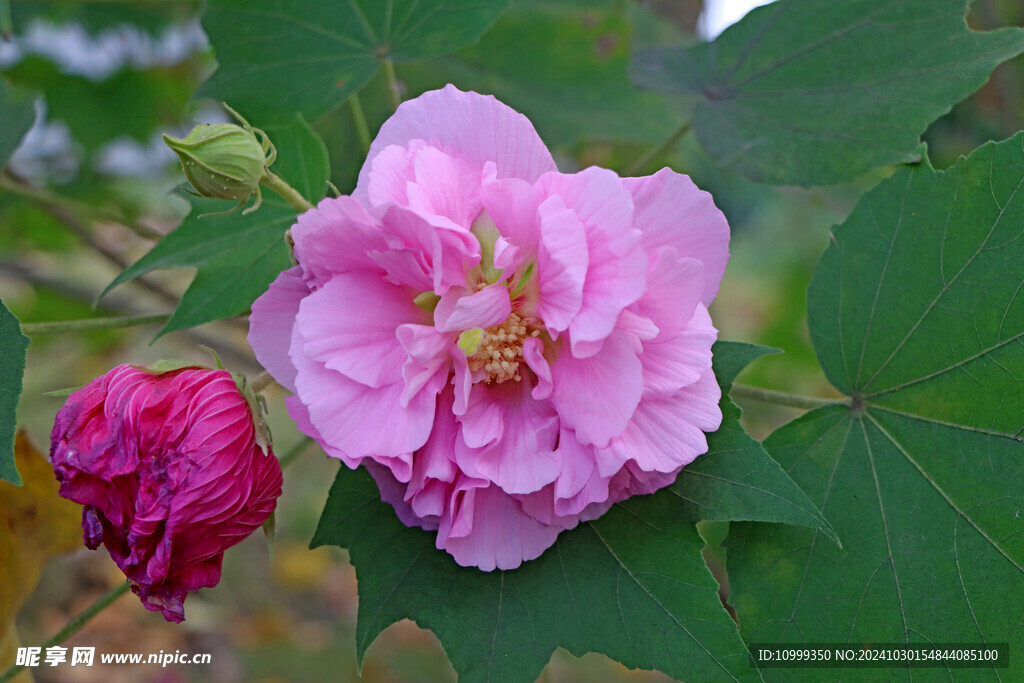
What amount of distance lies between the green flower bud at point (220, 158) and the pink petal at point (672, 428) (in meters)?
0.37

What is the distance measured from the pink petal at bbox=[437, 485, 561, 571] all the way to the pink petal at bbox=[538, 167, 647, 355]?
17 cm

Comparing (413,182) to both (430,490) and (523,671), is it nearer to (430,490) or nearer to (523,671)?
(430,490)

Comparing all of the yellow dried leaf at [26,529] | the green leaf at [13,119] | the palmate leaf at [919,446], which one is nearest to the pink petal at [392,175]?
the palmate leaf at [919,446]

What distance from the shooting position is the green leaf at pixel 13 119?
3.49 feet

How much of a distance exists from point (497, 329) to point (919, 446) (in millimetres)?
445

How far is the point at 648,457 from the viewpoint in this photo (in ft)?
1.96

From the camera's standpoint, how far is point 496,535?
653mm

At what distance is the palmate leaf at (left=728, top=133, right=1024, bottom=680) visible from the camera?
0.70 metres

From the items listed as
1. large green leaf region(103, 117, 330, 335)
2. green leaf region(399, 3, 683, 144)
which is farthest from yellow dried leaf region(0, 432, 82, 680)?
green leaf region(399, 3, 683, 144)

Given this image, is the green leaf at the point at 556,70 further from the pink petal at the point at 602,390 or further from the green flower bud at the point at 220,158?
the pink petal at the point at 602,390

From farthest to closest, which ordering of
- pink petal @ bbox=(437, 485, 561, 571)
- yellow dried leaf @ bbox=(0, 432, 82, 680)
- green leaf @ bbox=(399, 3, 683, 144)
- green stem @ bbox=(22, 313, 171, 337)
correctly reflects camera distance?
1. green leaf @ bbox=(399, 3, 683, 144)
2. yellow dried leaf @ bbox=(0, 432, 82, 680)
3. green stem @ bbox=(22, 313, 171, 337)
4. pink petal @ bbox=(437, 485, 561, 571)

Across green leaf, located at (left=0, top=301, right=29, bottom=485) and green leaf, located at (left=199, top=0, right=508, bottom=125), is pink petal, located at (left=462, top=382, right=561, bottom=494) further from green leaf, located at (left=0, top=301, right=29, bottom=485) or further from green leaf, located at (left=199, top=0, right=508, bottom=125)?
green leaf, located at (left=199, top=0, right=508, bottom=125)

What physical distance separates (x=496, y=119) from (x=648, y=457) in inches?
11.8

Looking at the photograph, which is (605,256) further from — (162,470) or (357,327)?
(162,470)
